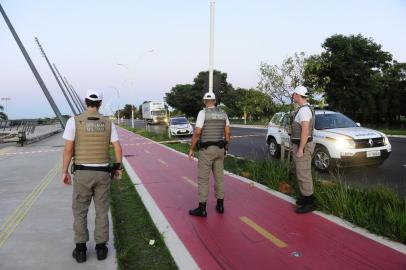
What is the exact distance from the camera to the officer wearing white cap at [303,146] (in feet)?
19.9

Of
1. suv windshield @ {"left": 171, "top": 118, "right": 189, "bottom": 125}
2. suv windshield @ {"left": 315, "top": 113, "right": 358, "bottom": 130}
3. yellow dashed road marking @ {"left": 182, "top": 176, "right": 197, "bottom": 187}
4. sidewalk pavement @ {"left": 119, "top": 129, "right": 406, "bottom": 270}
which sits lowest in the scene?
yellow dashed road marking @ {"left": 182, "top": 176, "right": 197, "bottom": 187}

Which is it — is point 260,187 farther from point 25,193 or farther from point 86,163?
point 25,193

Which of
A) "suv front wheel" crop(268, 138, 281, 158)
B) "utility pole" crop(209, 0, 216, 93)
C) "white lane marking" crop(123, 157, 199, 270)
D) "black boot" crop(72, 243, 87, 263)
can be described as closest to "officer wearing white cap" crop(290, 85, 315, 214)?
"white lane marking" crop(123, 157, 199, 270)

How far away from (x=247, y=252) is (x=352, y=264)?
1.21 meters

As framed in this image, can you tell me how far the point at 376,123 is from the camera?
159ft

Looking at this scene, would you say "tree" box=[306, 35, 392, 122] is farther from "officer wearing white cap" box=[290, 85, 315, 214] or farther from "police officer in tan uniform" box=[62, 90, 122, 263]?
"police officer in tan uniform" box=[62, 90, 122, 263]

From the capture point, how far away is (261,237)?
5.18m

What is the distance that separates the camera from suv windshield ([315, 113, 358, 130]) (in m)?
10.8

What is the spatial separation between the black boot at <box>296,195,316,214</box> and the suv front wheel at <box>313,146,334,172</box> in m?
3.89

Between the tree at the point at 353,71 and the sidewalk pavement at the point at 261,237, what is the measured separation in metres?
37.2

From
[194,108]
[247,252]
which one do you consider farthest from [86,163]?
[194,108]

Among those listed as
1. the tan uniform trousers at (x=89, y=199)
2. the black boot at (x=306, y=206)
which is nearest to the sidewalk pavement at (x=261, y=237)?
the black boot at (x=306, y=206)

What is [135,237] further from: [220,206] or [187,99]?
[187,99]

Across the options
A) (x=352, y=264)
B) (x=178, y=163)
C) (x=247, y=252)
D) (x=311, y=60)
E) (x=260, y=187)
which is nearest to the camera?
(x=352, y=264)
